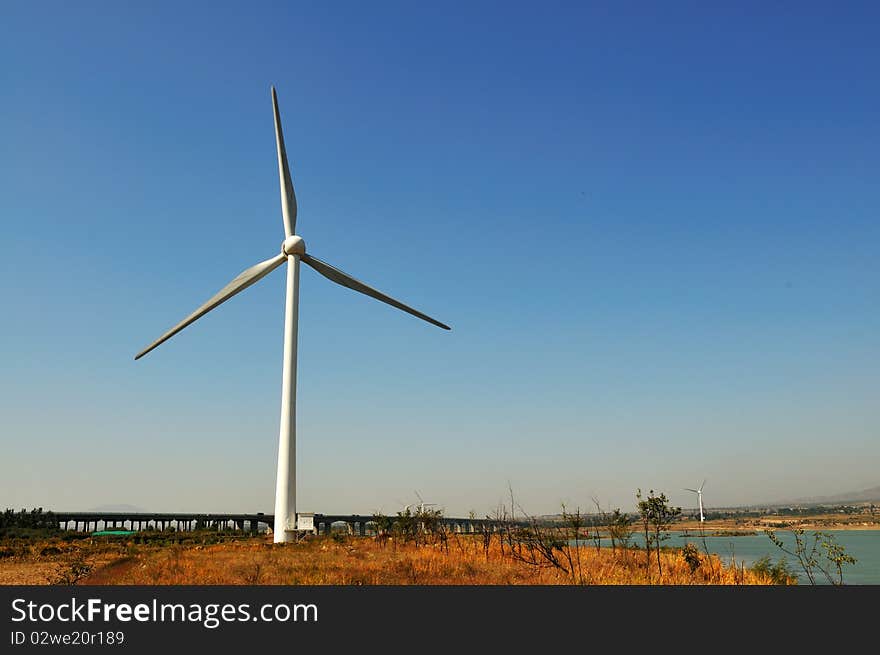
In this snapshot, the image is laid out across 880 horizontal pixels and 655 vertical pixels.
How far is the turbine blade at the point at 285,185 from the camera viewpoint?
163ft

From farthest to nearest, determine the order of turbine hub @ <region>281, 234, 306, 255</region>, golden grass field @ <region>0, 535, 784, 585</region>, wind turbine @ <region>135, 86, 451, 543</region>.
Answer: turbine hub @ <region>281, 234, 306, 255</region> < wind turbine @ <region>135, 86, 451, 543</region> < golden grass field @ <region>0, 535, 784, 585</region>

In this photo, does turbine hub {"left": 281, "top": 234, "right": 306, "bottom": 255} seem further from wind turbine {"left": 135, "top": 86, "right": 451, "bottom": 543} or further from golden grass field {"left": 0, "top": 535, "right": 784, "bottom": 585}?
golden grass field {"left": 0, "top": 535, "right": 784, "bottom": 585}

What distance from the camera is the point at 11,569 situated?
1196 inches

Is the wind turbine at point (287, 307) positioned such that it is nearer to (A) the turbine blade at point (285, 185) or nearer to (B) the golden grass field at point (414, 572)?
(A) the turbine blade at point (285, 185)

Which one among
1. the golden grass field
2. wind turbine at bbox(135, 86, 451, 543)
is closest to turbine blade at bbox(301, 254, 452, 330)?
wind turbine at bbox(135, 86, 451, 543)

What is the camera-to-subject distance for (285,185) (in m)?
51.8

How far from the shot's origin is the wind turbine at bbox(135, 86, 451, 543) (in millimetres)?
45188

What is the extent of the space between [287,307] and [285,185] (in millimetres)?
10586

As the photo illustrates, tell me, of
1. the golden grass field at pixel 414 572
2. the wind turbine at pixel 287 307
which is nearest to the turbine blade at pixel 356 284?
the wind turbine at pixel 287 307

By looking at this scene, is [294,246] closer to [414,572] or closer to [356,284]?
[356,284]
